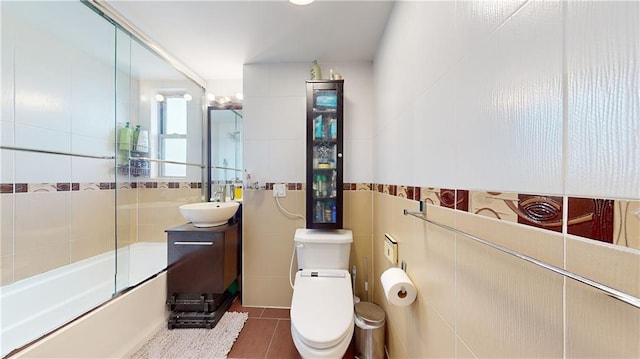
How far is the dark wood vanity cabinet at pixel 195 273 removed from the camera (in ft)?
6.02

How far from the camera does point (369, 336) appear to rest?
1454mm

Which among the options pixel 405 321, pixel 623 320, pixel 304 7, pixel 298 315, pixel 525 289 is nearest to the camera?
pixel 623 320

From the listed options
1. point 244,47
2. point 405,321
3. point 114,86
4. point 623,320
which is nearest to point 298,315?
point 405,321

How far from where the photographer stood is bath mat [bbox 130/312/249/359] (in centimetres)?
152

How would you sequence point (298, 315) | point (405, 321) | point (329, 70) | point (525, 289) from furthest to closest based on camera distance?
point (329, 70) < point (298, 315) < point (405, 321) < point (525, 289)

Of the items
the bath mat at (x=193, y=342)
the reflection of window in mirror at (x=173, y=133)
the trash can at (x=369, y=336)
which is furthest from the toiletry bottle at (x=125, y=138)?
the trash can at (x=369, y=336)

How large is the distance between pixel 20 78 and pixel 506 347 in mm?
2822

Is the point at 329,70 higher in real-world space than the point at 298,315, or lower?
higher

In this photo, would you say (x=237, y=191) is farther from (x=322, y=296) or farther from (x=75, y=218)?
(x=322, y=296)

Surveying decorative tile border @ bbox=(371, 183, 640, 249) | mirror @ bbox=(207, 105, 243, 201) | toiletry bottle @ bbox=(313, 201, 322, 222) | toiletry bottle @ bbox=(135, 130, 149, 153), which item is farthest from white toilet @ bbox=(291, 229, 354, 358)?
toiletry bottle @ bbox=(135, 130, 149, 153)

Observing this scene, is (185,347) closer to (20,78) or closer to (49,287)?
(49,287)

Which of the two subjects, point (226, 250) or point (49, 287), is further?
point (226, 250)

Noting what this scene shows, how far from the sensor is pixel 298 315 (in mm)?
1310

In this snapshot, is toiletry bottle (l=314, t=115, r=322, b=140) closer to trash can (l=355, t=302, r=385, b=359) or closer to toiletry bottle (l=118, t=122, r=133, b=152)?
trash can (l=355, t=302, r=385, b=359)
